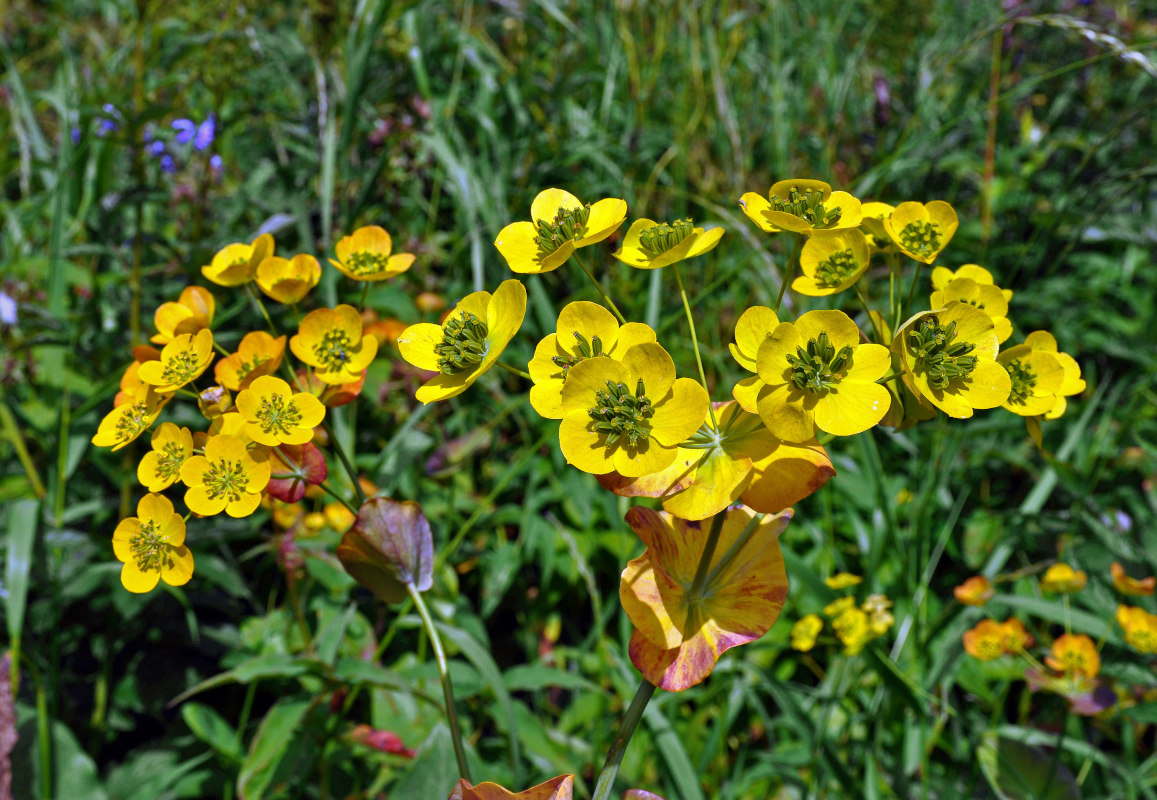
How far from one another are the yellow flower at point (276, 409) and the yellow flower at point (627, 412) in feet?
0.90

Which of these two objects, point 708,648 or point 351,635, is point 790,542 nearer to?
point 351,635

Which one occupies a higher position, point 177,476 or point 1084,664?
point 177,476

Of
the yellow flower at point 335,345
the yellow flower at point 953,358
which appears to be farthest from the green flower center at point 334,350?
the yellow flower at point 953,358

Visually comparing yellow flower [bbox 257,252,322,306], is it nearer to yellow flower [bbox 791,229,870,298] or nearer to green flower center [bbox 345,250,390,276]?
green flower center [bbox 345,250,390,276]

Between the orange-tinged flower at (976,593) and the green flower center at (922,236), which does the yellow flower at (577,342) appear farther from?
the orange-tinged flower at (976,593)

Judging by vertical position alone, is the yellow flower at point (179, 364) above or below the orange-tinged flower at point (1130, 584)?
above

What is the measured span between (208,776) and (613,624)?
0.94 m

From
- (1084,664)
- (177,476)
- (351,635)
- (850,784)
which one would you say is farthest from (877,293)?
(177,476)

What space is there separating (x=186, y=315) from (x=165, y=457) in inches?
9.4

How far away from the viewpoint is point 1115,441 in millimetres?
2094

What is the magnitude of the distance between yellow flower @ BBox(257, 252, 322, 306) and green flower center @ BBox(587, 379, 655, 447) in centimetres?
45

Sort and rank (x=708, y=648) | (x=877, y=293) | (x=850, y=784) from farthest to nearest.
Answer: (x=877, y=293)
(x=850, y=784)
(x=708, y=648)

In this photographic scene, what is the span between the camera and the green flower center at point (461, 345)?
0.76 m

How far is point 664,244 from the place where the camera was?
0.78 metres
